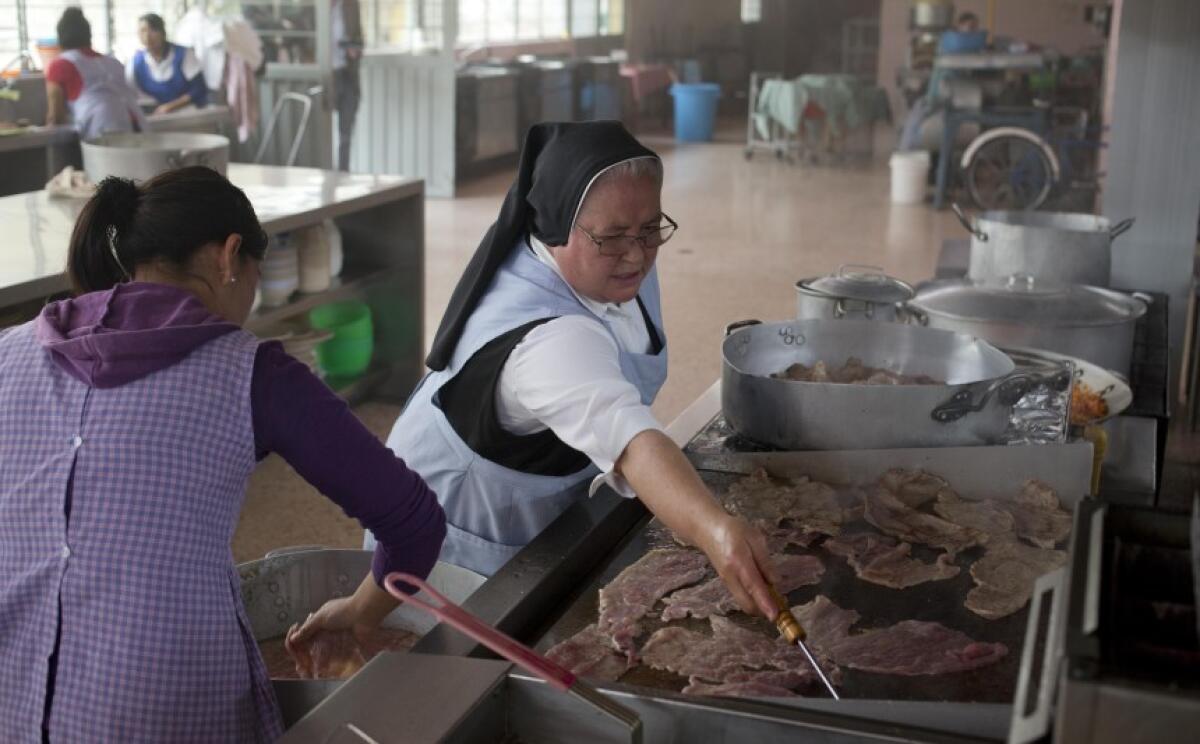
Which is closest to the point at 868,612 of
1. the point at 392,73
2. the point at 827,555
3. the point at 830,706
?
the point at 827,555

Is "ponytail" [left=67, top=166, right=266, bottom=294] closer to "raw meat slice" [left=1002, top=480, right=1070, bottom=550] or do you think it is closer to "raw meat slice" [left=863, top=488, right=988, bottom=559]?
"raw meat slice" [left=863, top=488, right=988, bottom=559]

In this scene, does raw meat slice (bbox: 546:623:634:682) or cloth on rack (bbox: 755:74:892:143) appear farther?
cloth on rack (bbox: 755:74:892:143)

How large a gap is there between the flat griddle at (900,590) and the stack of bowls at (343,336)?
290cm

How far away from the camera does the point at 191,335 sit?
133 cm

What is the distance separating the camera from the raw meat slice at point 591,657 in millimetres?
1376

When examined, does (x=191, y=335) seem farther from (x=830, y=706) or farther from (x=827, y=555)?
(x=827, y=555)

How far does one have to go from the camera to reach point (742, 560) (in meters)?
1.40

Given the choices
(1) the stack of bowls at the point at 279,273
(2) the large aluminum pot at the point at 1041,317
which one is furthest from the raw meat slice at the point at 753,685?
(1) the stack of bowls at the point at 279,273

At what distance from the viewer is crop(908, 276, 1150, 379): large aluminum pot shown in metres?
2.49

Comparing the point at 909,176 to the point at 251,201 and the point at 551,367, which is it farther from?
the point at 551,367

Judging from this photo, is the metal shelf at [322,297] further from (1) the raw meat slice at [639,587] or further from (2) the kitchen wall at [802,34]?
(2) the kitchen wall at [802,34]

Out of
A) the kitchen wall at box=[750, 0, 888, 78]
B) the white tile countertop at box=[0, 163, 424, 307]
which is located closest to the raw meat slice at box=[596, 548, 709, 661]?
the white tile countertop at box=[0, 163, 424, 307]

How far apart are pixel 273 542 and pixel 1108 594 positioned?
309 cm

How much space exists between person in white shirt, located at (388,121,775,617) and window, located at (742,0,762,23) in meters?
16.9
